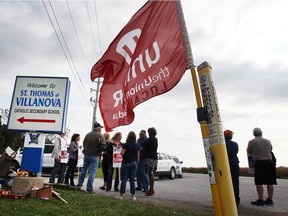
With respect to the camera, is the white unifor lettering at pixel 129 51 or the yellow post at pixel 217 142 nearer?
the yellow post at pixel 217 142

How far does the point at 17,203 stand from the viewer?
5234mm

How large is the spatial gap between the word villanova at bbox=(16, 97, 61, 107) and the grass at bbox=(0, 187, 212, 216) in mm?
2796

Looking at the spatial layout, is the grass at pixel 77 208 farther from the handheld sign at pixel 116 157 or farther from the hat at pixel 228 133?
the handheld sign at pixel 116 157

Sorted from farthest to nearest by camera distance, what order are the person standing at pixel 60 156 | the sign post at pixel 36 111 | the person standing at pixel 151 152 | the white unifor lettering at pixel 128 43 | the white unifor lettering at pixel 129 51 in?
the person standing at pixel 60 156, the person standing at pixel 151 152, the sign post at pixel 36 111, the white unifor lettering at pixel 128 43, the white unifor lettering at pixel 129 51

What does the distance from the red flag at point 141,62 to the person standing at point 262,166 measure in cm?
446

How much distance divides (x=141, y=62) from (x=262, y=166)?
482 cm

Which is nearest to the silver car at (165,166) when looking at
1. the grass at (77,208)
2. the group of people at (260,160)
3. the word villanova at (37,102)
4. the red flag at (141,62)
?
the group of people at (260,160)

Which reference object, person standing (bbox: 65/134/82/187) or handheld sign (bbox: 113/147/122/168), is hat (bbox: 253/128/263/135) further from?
person standing (bbox: 65/134/82/187)

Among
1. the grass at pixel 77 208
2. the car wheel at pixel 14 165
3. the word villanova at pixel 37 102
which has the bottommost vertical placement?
the grass at pixel 77 208

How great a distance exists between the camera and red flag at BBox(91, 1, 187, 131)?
390 centimetres

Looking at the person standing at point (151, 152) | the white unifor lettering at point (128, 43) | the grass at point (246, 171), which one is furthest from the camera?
the grass at point (246, 171)

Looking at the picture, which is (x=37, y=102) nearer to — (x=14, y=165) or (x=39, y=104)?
(x=39, y=104)

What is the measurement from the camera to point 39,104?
8.14 m

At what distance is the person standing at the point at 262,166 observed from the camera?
7.22 m
